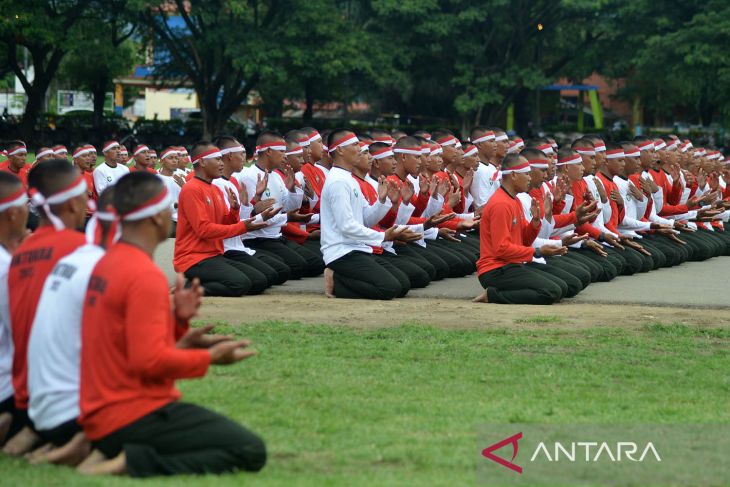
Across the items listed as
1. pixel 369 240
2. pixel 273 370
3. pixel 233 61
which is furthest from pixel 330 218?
pixel 233 61

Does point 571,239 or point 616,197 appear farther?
point 616,197

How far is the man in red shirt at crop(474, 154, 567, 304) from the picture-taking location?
12586mm

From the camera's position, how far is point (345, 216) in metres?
13.3

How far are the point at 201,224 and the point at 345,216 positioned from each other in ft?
5.08

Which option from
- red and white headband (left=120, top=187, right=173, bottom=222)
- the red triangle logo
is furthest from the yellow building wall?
red and white headband (left=120, top=187, right=173, bottom=222)

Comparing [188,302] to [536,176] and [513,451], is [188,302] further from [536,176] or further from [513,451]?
[536,176]

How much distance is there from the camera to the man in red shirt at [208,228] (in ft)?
42.6

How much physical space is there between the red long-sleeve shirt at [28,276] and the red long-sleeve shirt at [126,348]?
628mm

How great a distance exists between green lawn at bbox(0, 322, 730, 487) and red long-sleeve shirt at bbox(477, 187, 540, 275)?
5.80ft

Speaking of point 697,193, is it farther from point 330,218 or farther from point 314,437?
point 314,437

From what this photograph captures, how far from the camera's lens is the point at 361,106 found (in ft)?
246

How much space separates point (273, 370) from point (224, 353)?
2932mm

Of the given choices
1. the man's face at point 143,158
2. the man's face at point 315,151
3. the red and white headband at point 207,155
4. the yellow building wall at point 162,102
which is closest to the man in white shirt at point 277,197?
the man's face at point 315,151

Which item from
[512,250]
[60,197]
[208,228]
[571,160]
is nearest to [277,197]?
[208,228]
